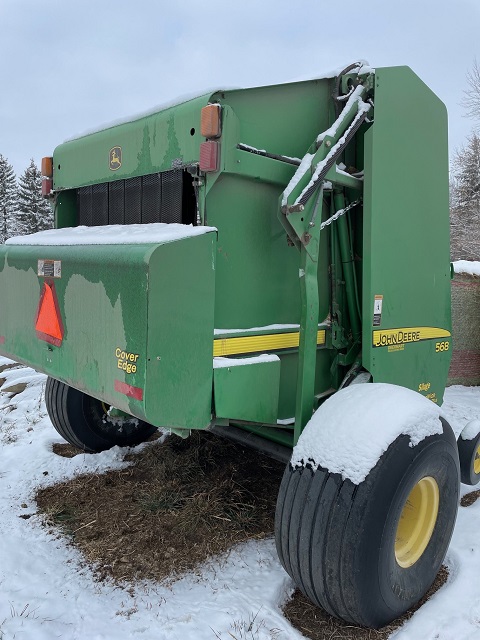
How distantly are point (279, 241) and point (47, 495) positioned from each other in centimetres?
242

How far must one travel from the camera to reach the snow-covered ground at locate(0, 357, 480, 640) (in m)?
2.34

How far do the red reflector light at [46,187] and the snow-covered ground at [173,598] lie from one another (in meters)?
2.12

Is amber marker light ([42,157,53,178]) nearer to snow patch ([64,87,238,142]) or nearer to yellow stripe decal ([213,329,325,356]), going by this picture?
snow patch ([64,87,238,142])

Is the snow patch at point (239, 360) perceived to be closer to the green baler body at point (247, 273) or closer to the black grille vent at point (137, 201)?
the green baler body at point (247, 273)

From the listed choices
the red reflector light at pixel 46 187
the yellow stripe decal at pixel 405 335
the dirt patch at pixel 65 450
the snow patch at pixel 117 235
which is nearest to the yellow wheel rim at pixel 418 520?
the yellow stripe decal at pixel 405 335

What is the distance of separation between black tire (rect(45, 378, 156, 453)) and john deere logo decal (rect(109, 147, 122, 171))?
185 cm

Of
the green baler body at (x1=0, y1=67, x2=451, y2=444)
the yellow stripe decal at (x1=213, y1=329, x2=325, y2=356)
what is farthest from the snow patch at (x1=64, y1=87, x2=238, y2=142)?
the yellow stripe decal at (x1=213, y1=329, x2=325, y2=356)

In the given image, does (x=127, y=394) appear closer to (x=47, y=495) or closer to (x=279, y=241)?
(x=279, y=241)

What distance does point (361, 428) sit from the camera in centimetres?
238

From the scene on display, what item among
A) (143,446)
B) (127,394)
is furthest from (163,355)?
(143,446)

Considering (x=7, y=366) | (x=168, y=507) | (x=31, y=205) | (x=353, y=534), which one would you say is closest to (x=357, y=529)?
(x=353, y=534)

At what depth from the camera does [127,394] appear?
2.36m

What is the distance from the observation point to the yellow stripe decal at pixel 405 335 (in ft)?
10.2

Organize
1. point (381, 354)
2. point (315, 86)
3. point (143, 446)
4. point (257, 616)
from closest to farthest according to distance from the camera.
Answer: point (257, 616)
point (315, 86)
point (381, 354)
point (143, 446)
